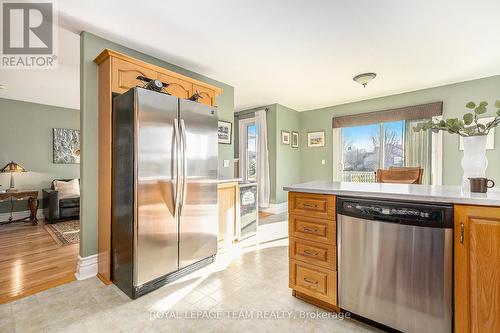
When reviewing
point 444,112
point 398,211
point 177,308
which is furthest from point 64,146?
point 444,112

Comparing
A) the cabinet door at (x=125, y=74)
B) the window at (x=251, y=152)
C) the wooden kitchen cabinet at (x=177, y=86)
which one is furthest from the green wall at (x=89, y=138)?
the window at (x=251, y=152)

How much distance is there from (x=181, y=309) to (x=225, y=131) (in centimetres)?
268

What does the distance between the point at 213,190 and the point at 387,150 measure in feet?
13.0

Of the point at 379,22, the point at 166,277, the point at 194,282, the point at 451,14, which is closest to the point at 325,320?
the point at 194,282

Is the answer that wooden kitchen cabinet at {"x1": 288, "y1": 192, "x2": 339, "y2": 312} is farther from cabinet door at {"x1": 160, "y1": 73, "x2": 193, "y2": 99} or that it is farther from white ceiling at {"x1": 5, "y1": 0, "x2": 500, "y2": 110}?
cabinet door at {"x1": 160, "y1": 73, "x2": 193, "y2": 99}

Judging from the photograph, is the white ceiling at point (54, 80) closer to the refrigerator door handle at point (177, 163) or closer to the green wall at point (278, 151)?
the refrigerator door handle at point (177, 163)

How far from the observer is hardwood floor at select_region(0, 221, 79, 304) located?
2.06 metres

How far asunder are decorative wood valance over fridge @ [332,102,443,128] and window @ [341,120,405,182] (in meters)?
0.19

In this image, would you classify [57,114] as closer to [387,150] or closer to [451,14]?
[451,14]

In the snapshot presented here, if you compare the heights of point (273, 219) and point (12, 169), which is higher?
point (12, 169)

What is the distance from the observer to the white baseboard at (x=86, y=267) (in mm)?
2236

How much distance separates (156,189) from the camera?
2.02m

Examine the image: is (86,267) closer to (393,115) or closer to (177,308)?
(177,308)

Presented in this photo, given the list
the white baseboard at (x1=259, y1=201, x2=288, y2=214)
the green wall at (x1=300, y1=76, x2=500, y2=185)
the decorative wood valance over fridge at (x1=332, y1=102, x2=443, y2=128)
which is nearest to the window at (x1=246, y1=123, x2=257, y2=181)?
the white baseboard at (x1=259, y1=201, x2=288, y2=214)
